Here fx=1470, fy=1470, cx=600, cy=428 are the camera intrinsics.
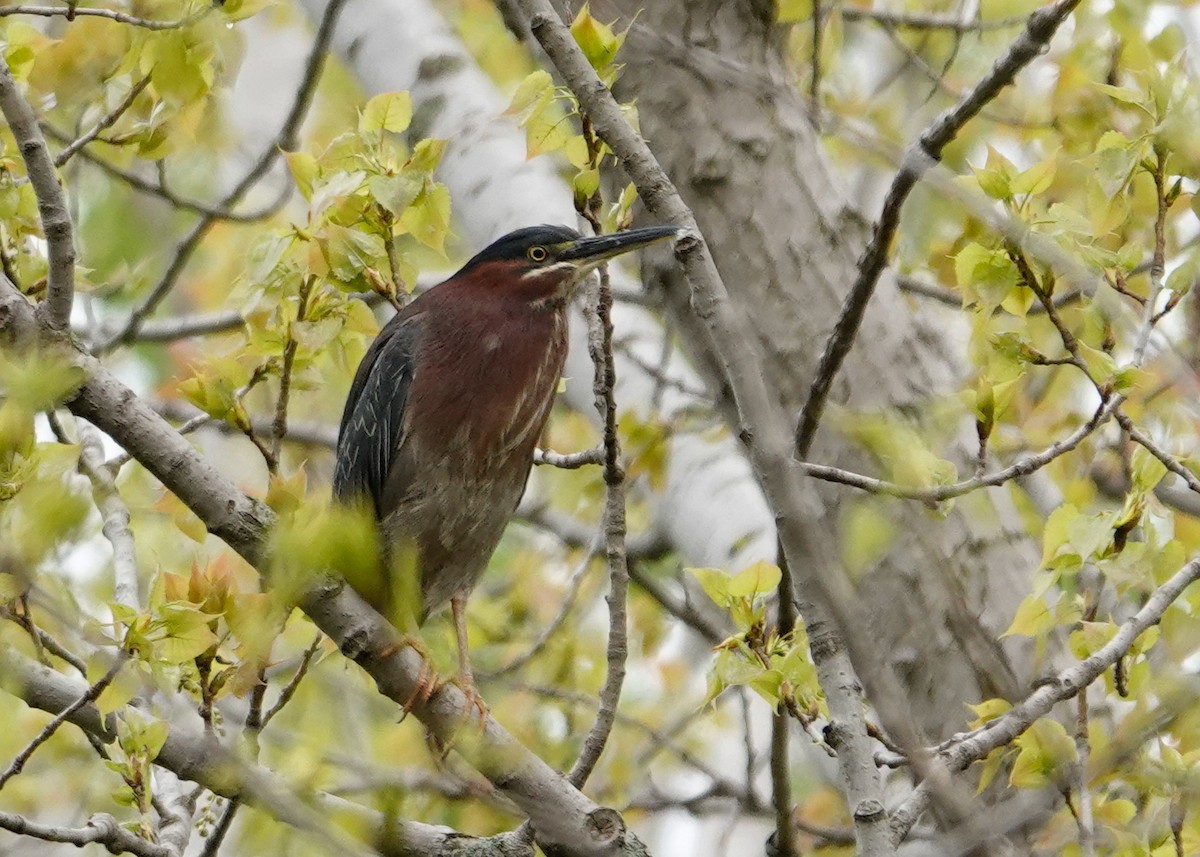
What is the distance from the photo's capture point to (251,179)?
14.7 ft

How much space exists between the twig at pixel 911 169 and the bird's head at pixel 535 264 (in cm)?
140

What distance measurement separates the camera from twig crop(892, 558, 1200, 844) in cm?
240

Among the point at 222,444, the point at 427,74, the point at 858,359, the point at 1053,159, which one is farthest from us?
the point at 222,444

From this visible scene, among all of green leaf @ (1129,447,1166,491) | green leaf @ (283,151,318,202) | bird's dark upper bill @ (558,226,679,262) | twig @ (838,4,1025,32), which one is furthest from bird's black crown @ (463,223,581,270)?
green leaf @ (1129,447,1166,491)

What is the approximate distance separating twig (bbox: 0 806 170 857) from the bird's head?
203 centimetres

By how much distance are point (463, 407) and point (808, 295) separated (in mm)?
976

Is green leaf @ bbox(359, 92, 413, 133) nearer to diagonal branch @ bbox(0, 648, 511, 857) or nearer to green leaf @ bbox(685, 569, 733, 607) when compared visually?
green leaf @ bbox(685, 569, 733, 607)

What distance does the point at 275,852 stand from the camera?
1.80m

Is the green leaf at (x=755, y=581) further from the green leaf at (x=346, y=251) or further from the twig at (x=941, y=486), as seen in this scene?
the green leaf at (x=346, y=251)

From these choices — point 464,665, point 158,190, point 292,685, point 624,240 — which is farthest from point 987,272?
point 158,190

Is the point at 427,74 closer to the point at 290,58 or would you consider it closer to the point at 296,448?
the point at 296,448

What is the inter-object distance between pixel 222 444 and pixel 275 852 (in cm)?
745

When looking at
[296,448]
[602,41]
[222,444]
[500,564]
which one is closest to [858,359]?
[602,41]

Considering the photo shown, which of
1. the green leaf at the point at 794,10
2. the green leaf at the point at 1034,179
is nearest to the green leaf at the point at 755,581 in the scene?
the green leaf at the point at 1034,179
